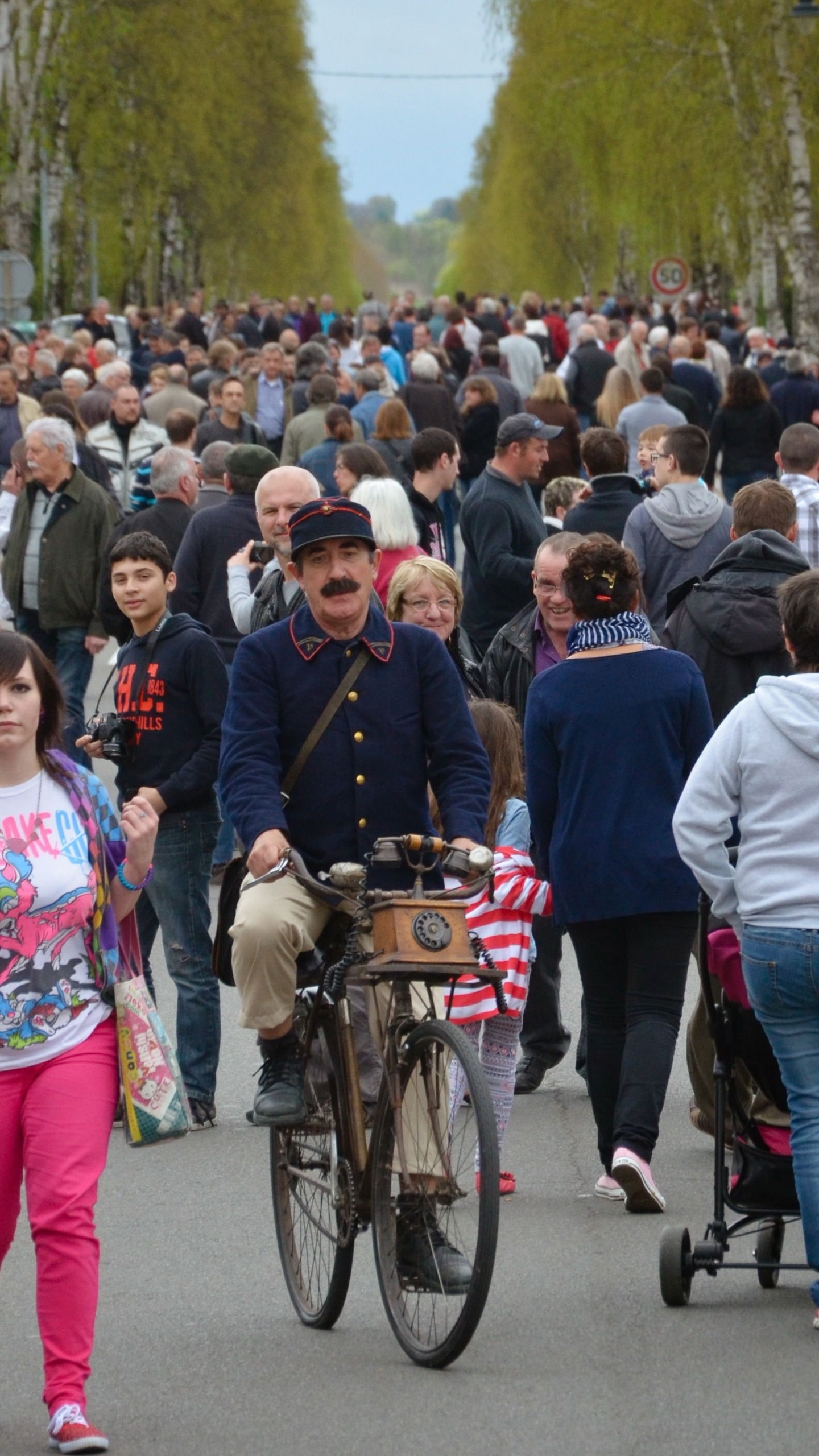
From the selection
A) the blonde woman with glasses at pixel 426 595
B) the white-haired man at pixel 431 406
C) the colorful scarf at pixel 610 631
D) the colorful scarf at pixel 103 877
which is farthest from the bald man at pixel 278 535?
the white-haired man at pixel 431 406

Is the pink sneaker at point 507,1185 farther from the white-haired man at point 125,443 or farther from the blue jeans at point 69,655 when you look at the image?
the white-haired man at point 125,443

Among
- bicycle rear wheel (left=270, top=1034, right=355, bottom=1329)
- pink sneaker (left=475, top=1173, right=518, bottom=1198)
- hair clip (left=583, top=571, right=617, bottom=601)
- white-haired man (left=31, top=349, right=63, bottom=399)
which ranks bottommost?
pink sneaker (left=475, top=1173, right=518, bottom=1198)

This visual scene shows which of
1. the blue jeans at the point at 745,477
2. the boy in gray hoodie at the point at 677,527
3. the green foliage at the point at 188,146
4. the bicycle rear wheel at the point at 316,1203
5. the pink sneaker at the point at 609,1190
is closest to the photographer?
the bicycle rear wheel at the point at 316,1203

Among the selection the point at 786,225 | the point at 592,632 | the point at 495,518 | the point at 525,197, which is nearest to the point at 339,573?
the point at 592,632

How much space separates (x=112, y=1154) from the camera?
7410 millimetres

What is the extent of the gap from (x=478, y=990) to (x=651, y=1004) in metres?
0.48

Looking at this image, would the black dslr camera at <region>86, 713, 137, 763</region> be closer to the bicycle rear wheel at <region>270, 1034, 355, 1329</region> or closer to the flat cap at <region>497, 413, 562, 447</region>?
the bicycle rear wheel at <region>270, 1034, 355, 1329</region>

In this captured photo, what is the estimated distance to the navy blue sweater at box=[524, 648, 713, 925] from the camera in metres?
5.98

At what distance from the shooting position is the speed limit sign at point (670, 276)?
35062mm

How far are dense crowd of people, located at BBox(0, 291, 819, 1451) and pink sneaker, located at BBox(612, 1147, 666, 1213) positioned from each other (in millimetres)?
10

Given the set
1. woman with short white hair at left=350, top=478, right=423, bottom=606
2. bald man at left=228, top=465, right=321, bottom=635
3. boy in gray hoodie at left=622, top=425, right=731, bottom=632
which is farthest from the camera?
boy in gray hoodie at left=622, top=425, right=731, bottom=632

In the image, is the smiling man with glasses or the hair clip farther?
the smiling man with glasses

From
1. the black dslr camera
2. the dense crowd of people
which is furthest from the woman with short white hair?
the black dslr camera

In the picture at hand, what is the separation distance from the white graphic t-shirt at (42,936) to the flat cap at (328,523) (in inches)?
36.6
